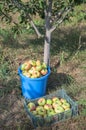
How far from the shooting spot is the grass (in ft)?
14.1

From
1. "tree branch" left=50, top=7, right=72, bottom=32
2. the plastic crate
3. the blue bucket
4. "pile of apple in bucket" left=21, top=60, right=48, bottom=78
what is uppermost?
"tree branch" left=50, top=7, right=72, bottom=32

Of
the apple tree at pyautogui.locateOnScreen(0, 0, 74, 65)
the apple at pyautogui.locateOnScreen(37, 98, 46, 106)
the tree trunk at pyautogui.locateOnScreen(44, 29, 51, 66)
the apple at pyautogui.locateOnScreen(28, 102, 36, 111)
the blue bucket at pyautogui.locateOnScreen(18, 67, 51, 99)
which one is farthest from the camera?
the tree trunk at pyautogui.locateOnScreen(44, 29, 51, 66)

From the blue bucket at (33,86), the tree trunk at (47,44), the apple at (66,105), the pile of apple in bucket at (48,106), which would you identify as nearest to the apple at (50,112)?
the pile of apple in bucket at (48,106)

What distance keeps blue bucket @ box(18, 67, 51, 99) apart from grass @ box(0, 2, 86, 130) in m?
0.17

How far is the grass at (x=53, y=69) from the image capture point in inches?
170

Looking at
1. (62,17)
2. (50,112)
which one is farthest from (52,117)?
(62,17)

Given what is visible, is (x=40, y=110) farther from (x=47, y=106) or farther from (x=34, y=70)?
(x=34, y=70)

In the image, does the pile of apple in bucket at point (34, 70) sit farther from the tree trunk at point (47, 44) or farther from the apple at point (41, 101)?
the tree trunk at point (47, 44)

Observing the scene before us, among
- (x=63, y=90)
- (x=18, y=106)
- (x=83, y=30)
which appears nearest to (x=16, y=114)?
(x=18, y=106)

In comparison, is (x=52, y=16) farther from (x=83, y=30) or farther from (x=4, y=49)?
(x=83, y=30)

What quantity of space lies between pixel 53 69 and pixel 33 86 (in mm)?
974

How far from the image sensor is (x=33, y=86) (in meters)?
4.56

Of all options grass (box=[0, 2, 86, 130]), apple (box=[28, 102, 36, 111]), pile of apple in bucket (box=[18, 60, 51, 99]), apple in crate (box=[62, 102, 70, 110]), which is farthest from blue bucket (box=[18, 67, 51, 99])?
apple in crate (box=[62, 102, 70, 110])

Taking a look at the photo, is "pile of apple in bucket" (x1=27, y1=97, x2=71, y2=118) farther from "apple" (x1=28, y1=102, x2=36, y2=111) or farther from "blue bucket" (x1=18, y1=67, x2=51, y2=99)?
"blue bucket" (x1=18, y1=67, x2=51, y2=99)
